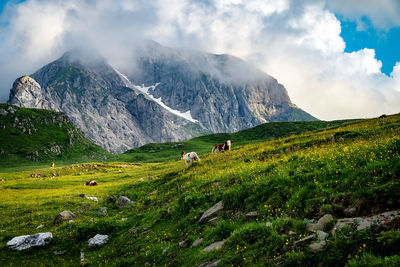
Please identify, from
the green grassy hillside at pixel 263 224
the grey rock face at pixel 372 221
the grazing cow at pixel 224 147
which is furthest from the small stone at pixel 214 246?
the grazing cow at pixel 224 147

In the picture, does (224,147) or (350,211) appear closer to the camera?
(350,211)

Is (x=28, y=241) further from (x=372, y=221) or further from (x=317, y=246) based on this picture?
(x=372, y=221)

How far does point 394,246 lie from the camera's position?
6043 millimetres

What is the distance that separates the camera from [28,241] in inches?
625

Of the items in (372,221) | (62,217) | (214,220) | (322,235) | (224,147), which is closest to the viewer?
(372,221)

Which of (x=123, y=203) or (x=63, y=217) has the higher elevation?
(x=63, y=217)

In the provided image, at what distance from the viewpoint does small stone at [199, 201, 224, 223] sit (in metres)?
12.9

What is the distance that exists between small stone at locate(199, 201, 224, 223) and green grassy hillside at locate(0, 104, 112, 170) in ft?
525

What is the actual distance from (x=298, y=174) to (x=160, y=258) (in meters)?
8.22

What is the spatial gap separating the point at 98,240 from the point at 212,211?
8.99 metres

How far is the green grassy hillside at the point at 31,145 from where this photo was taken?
148625mm

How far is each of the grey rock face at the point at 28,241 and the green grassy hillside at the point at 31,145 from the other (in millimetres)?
150001

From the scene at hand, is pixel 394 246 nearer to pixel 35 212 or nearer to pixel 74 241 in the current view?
pixel 74 241

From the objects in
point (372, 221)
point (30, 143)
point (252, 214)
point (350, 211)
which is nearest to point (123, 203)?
point (252, 214)
